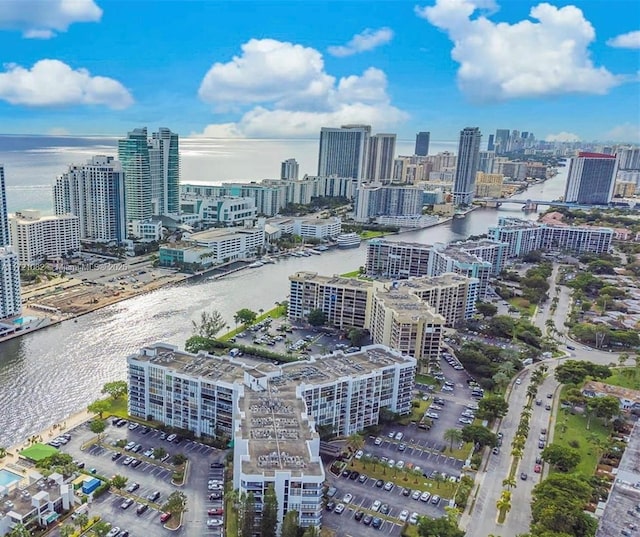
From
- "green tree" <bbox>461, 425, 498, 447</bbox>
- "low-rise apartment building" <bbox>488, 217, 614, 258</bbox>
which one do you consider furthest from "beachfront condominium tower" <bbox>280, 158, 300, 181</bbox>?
"green tree" <bbox>461, 425, 498, 447</bbox>

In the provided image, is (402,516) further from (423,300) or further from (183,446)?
(423,300)

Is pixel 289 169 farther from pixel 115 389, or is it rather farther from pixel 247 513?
pixel 247 513

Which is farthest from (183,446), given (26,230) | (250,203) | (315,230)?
(250,203)

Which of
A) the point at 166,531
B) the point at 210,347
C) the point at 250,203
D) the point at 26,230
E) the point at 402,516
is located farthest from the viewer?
the point at 250,203

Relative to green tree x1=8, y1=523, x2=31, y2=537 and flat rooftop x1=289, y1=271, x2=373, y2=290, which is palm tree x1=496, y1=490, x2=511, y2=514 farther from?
flat rooftop x1=289, y1=271, x2=373, y2=290

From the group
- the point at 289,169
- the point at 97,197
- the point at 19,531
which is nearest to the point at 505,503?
the point at 19,531
